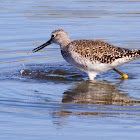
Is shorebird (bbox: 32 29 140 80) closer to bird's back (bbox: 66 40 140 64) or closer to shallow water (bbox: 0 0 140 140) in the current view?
bird's back (bbox: 66 40 140 64)

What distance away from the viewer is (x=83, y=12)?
56.2 feet

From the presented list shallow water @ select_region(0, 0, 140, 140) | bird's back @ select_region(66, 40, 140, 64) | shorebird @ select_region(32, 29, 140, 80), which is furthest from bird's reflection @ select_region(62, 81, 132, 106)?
bird's back @ select_region(66, 40, 140, 64)

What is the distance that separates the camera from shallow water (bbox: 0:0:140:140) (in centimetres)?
786

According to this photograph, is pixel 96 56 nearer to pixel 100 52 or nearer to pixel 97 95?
pixel 100 52

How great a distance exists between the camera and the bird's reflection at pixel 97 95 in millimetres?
9328

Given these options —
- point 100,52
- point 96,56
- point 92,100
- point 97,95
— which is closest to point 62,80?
point 96,56

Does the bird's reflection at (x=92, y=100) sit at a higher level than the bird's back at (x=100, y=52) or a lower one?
lower

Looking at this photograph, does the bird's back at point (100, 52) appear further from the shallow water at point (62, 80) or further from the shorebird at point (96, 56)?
the shallow water at point (62, 80)

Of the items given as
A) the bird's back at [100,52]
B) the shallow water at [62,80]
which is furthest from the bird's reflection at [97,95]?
the bird's back at [100,52]

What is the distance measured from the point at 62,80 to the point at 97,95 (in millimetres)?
1514

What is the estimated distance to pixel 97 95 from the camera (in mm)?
9828

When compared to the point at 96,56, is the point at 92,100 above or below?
below

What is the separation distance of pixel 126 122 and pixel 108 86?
2715 millimetres

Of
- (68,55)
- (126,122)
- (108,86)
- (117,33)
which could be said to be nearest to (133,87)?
(108,86)
